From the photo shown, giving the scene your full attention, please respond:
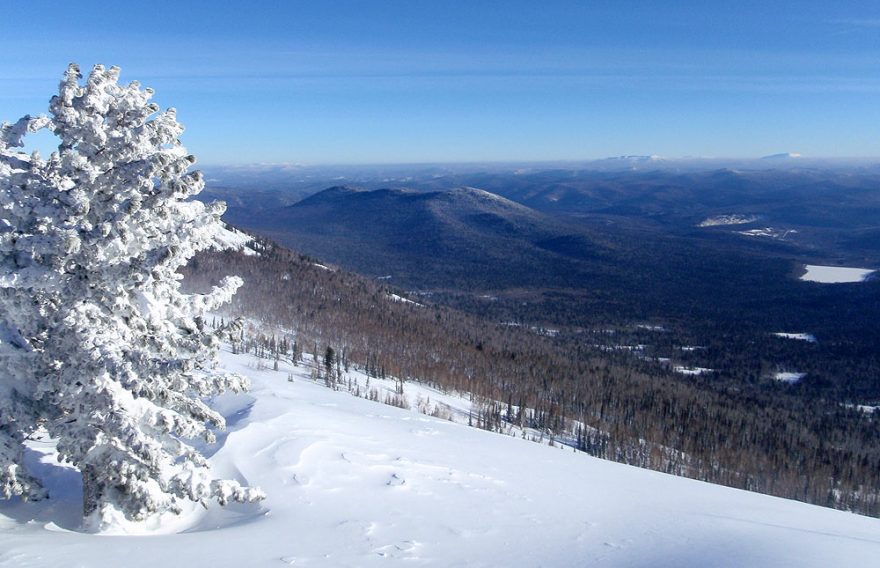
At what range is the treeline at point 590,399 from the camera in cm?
3447

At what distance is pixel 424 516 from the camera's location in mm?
11367

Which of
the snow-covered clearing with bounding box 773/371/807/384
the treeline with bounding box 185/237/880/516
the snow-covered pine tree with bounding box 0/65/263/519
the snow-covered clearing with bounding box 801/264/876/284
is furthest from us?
the snow-covered clearing with bounding box 801/264/876/284

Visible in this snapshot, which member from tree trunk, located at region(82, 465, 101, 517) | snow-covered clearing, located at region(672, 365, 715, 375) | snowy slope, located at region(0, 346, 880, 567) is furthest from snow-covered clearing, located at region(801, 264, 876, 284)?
tree trunk, located at region(82, 465, 101, 517)

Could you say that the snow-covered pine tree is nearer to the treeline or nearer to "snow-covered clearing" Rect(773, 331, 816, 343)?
the treeline

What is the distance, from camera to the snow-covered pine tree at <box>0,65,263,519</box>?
8977 millimetres

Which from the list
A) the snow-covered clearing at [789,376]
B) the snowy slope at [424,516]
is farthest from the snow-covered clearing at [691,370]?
the snowy slope at [424,516]

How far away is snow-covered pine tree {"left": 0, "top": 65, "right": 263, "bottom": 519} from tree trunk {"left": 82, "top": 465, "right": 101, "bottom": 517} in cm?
4

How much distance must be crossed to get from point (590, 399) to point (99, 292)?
40999 mm

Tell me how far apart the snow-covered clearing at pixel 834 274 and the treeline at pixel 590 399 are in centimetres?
10881

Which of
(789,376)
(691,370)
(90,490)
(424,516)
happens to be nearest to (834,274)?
(789,376)

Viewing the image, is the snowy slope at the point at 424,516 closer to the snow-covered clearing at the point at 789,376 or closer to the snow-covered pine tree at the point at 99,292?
the snow-covered pine tree at the point at 99,292

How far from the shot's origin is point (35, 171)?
9484 millimetres

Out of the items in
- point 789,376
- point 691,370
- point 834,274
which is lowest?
point 789,376

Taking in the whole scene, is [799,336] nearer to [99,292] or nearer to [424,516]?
[424,516]
